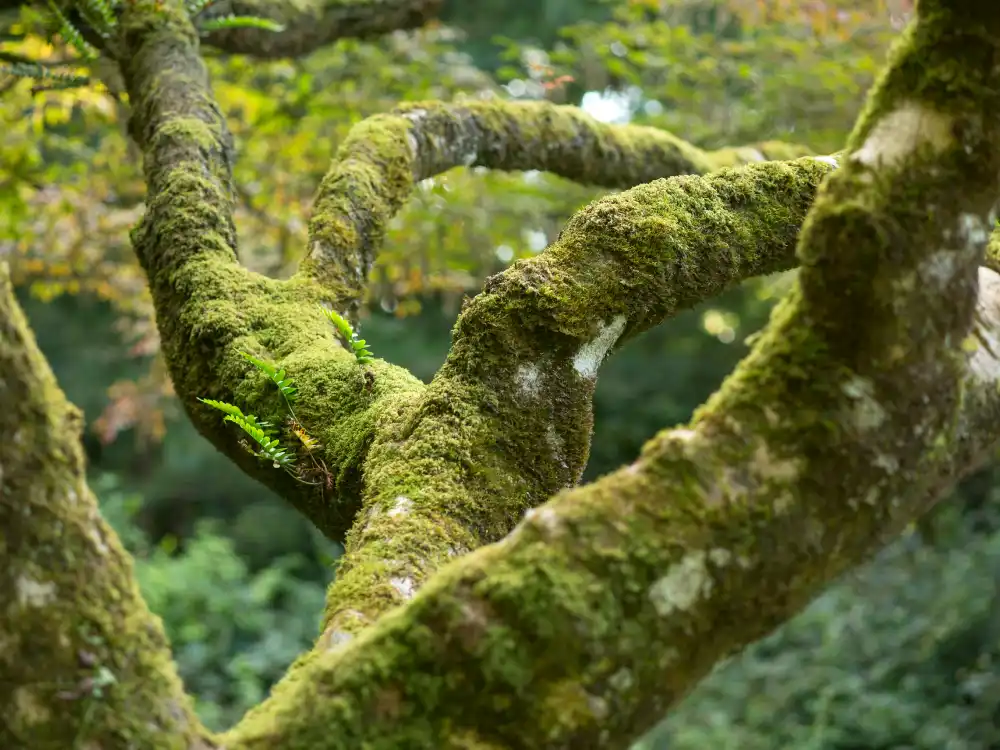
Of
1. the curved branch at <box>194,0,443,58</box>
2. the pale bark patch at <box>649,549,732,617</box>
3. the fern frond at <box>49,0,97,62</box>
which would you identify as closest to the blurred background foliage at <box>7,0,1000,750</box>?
the fern frond at <box>49,0,97,62</box>

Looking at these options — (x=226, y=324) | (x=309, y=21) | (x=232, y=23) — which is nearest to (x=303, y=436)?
(x=226, y=324)

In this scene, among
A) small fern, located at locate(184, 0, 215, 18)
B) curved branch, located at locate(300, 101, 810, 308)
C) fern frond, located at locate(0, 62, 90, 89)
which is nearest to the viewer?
curved branch, located at locate(300, 101, 810, 308)

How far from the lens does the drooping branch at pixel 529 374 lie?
1.56 m

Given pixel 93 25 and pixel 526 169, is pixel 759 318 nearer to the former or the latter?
pixel 526 169

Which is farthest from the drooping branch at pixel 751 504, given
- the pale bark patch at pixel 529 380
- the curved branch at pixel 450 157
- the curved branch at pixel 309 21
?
the curved branch at pixel 309 21

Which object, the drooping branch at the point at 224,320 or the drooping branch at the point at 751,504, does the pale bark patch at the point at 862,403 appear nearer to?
the drooping branch at the point at 751,504

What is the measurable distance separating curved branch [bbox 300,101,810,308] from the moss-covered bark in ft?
4.68

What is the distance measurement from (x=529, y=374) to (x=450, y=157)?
1403mm

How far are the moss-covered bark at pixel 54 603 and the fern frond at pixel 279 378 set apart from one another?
0.87 meters

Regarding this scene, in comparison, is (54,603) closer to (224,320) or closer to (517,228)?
(224,320)

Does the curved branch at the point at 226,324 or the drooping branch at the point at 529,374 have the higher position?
the drooping branch at the point at 529,374

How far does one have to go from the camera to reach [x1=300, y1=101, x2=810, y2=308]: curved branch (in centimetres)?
249

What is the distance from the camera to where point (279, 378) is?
190 centimetres

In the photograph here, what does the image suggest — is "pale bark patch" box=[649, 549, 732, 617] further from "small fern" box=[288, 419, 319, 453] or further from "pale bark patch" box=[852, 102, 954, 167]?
"small fern" box=[288, 419, 319, 453]
